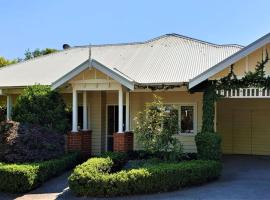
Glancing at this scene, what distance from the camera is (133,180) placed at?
11562 mm

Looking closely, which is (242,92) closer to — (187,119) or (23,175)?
(187,119)

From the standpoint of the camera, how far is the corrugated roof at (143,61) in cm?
1723

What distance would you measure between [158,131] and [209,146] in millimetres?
1973

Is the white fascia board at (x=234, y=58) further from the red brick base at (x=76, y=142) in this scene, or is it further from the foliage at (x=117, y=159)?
the red brick base at (x=76, y=142)

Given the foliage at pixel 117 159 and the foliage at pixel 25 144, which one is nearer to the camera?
the foliage at pixel 25 144

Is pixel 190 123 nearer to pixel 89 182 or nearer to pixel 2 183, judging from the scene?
pixel 89 182

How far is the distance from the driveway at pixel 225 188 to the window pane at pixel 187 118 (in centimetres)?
254

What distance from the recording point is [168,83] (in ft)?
51.8

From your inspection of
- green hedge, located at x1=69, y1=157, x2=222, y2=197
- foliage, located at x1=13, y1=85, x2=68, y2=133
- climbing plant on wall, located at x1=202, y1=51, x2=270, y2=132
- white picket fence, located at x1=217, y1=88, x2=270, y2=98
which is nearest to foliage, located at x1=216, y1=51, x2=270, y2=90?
climbing plant on wall, located at x1=202, y1=51, x2=270, y2=132

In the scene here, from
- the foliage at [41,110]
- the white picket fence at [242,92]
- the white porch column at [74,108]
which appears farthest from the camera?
the white porch column at [74,108]

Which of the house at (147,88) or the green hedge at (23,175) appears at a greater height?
the house at (147,88)

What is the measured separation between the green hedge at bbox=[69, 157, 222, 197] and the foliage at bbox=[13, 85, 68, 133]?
15.5 ft

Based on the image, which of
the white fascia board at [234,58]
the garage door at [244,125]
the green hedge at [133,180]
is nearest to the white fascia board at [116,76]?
the white fascia board at [234,58]

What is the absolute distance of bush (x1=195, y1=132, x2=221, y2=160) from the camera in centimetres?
1391
